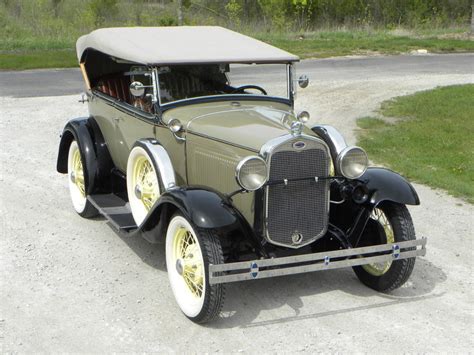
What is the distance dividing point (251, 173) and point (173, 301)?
47.5 inches

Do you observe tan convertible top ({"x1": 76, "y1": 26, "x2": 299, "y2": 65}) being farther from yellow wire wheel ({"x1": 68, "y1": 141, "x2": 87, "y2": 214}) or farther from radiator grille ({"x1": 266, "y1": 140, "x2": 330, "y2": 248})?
radiator grille ({"x1": 266, "y1": 140, "x2": 330, "y2": 248})

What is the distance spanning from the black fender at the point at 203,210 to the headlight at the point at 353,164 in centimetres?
86

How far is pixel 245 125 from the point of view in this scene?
517 centimetres

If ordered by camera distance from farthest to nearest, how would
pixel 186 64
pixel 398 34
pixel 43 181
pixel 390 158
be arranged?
1. pixel 398 34
2. pixel 390 158
3. pixel 43 181
4. pixel 186 64

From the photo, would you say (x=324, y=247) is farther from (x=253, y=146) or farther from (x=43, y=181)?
(x=43, y=181)

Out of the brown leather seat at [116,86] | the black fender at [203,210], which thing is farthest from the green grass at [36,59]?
the black fender at [203,210]

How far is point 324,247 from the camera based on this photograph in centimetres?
523

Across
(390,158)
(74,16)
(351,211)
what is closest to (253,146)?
(351,211)

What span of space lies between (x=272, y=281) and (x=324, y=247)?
0.52 meters

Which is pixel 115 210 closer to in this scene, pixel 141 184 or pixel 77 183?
pixel 141 184

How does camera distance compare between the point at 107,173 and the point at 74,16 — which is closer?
the point at 107,173

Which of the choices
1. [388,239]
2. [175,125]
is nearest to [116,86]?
[175,125]

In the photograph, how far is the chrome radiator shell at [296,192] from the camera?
15.4 feet

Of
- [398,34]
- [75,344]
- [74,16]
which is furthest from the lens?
[74,16]
